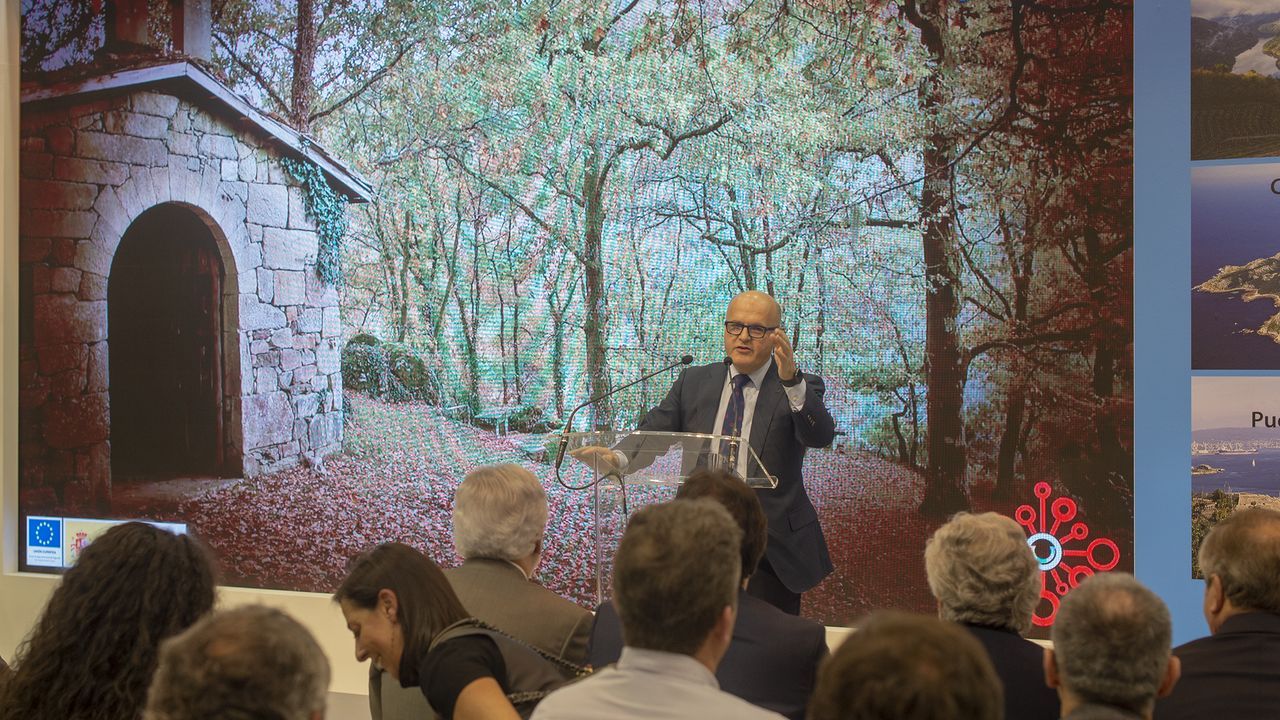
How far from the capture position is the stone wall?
5.98 metres

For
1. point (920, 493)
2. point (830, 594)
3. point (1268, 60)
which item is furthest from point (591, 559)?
point (1268, 60)

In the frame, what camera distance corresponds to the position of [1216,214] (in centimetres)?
445

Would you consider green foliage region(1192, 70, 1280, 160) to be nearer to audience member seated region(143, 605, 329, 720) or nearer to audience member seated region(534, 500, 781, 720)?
audience member seated region(534, 500, 781, 720)

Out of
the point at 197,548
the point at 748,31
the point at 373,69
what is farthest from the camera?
the point at 373,69

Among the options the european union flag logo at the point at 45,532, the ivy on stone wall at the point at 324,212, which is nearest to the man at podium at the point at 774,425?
the ivy on stone wall at the point at 324,212

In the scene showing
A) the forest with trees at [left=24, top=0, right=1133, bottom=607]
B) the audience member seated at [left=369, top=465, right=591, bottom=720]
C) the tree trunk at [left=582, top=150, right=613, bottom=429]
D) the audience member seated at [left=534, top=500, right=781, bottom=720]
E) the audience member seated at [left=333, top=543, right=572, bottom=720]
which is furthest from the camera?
the tree trunk at [left=582, top=150, right=613, bottom=429]

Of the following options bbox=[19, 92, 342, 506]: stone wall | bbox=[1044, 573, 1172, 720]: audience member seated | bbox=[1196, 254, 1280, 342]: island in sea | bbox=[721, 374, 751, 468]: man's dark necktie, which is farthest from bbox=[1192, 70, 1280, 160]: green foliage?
bbox=[19, 92, 342, 506]: stone wall

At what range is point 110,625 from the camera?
6.32 ft

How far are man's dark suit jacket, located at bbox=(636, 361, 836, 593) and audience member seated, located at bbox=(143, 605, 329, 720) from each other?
2.61m

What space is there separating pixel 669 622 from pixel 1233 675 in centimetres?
127

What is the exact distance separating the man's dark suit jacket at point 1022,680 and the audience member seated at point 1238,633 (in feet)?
0.76

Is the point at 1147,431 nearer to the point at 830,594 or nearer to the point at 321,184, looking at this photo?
the point at 830,594

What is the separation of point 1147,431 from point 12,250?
6.13 m

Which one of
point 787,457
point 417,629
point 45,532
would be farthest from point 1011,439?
point 45,532
